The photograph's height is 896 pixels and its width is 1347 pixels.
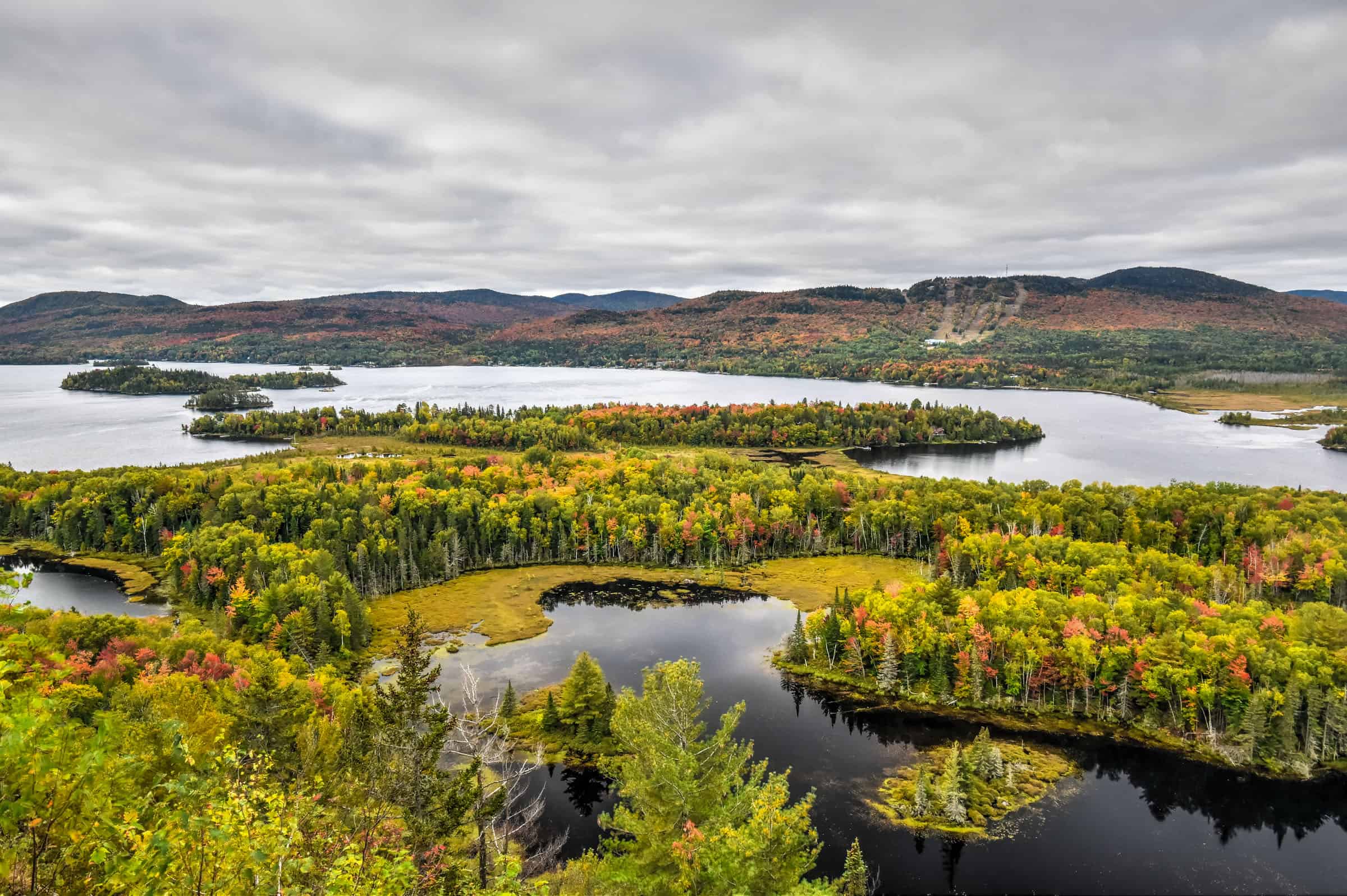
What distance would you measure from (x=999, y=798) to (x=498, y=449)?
13911 centimetres

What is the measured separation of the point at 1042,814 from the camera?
43.5 m

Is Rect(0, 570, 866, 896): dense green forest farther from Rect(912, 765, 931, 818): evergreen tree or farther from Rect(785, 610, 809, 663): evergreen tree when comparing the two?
Rect(785, 610, 809, 663): evergreen tree

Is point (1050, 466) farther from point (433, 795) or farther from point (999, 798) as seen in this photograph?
point (433, 795)

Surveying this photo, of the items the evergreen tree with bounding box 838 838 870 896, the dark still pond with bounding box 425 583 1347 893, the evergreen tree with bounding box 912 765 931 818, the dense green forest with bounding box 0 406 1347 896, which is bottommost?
the dark still pond with bounding box 425 583 1347 893

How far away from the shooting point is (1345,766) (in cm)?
4806

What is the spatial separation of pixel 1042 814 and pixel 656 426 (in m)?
145

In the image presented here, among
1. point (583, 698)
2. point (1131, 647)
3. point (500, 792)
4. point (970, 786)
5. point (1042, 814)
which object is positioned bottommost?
point (1042, 814)

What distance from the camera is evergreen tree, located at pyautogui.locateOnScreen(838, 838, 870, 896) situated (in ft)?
109

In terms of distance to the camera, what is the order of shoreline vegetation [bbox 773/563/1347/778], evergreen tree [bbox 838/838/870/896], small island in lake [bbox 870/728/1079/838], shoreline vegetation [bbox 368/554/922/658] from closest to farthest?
evergreen tree [bbox 838/838/870/896] → small island in lake [bbox 870/728/1079/838] → shoreline vegetation [bbox 773/563/1347/778] → shoreline vegetation [bbox 368/554/922/658]

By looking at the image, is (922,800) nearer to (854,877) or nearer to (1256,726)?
(854,877)

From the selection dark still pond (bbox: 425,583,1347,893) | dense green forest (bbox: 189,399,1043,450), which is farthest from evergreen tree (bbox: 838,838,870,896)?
dense green forest (bbox: 189,399,1043,450)

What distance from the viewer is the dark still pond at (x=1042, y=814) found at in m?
38.7

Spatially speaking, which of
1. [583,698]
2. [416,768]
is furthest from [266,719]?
[583,698]

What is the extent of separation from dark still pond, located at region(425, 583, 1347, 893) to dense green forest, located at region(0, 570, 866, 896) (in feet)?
11.9
